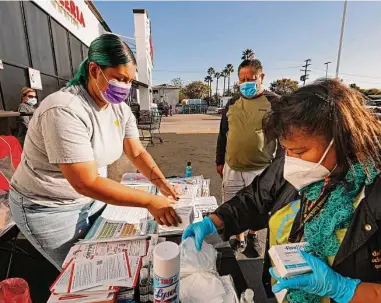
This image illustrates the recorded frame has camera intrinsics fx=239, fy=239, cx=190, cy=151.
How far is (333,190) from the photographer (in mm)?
947

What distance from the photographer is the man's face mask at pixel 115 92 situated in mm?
1236

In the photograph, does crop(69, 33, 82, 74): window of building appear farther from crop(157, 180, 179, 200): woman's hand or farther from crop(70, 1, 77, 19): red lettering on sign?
crop(157, 180, 179, 200): woman's hand

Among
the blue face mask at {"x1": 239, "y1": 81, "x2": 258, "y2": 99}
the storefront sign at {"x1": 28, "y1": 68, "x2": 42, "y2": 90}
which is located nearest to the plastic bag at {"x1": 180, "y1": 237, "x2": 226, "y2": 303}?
the blue face mask at {"x1": 239, "y1": 81, "x2": 258, "y2": 99}

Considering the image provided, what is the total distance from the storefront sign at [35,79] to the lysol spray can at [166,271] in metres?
5.48

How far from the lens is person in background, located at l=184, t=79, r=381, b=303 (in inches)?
32.7

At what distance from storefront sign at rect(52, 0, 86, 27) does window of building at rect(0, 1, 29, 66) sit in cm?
169

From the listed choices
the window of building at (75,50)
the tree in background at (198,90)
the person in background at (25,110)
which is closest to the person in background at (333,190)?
the person in background at (25,110)

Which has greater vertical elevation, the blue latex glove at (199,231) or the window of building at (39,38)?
the window of building at (39,38)

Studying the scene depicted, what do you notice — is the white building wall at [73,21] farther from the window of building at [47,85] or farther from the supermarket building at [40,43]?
the window of building at [47,85]

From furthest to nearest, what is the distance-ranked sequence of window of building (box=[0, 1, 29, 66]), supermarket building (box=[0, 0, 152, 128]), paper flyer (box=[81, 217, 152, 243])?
supermarket building (box=[0, 0, 152, 128]), window of building (box=[0, 1, 29, 66]), paper flyer (box=[81, 217, 152, 243])

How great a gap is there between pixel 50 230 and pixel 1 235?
0.77m

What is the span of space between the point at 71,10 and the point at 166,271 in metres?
8.34

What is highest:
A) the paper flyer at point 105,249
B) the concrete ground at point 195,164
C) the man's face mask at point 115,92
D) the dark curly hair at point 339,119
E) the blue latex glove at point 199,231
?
the man's face mask at point 115,92

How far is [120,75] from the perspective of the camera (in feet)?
4.04
